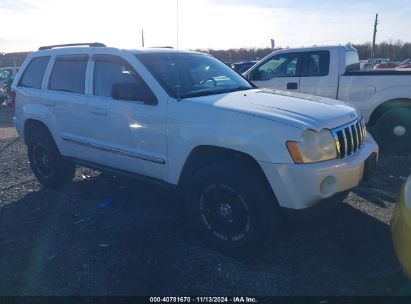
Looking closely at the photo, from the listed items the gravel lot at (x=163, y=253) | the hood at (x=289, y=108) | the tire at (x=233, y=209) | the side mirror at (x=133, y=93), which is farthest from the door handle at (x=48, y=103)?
the tire at (x=233, y=209)

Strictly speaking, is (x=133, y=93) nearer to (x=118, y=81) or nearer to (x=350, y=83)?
(x=118, y=81)

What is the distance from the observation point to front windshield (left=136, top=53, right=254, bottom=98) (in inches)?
162

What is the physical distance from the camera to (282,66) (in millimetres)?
8320

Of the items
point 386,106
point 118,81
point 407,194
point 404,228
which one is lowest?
point 404,228

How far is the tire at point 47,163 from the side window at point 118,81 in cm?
131

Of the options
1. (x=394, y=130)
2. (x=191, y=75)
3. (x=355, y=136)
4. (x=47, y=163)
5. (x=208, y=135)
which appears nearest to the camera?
(x=208, y=135)

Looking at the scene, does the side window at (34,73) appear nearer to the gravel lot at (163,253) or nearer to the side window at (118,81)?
the side window at (118,81)

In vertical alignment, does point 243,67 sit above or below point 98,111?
above

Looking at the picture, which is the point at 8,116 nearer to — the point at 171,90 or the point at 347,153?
the point at 171,90

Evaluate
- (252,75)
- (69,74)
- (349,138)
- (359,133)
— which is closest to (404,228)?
(349,138)

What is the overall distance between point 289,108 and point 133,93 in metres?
1.52

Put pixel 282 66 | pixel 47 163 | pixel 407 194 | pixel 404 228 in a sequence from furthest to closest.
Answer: pixel 282 66
pixel 47 163
pixel 407 194
pixel 404 228

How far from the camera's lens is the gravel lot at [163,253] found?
3.25 m

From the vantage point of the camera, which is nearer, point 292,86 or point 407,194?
point 407,194
